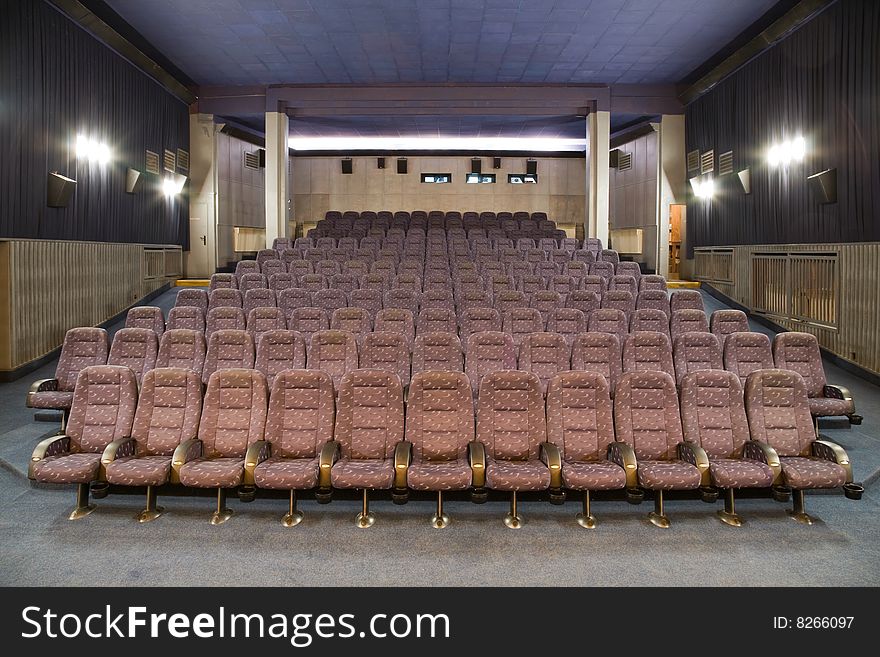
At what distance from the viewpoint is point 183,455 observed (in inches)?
138

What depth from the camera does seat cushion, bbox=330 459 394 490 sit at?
339cm

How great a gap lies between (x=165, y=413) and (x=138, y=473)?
0.45 meters

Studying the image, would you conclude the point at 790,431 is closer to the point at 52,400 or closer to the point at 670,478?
the point at 670,478

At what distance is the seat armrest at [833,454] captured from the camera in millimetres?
3529

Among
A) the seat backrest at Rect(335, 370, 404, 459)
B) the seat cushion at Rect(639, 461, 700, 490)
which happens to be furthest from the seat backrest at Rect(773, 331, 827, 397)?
the seat backrest at Rect(335, 370, 404, 459)

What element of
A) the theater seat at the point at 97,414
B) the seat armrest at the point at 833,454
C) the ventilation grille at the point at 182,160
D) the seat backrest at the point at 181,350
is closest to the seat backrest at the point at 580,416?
the seat armrest at the point at 833,454

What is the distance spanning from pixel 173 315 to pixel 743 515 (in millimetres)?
4915

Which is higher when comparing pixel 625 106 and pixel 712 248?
pixel 625 106

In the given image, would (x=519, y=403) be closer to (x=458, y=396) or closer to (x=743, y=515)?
(x=458, y=396)

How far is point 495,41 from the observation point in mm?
9227

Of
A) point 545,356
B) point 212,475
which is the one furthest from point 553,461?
point 212,475

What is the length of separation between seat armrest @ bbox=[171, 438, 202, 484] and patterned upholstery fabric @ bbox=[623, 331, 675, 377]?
3.02m

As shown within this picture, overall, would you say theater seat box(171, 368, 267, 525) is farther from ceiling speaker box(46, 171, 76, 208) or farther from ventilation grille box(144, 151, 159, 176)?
ventilation grille box(144, 151, 159, 176)

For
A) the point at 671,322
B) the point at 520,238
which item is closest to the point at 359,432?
the point at 671,322
